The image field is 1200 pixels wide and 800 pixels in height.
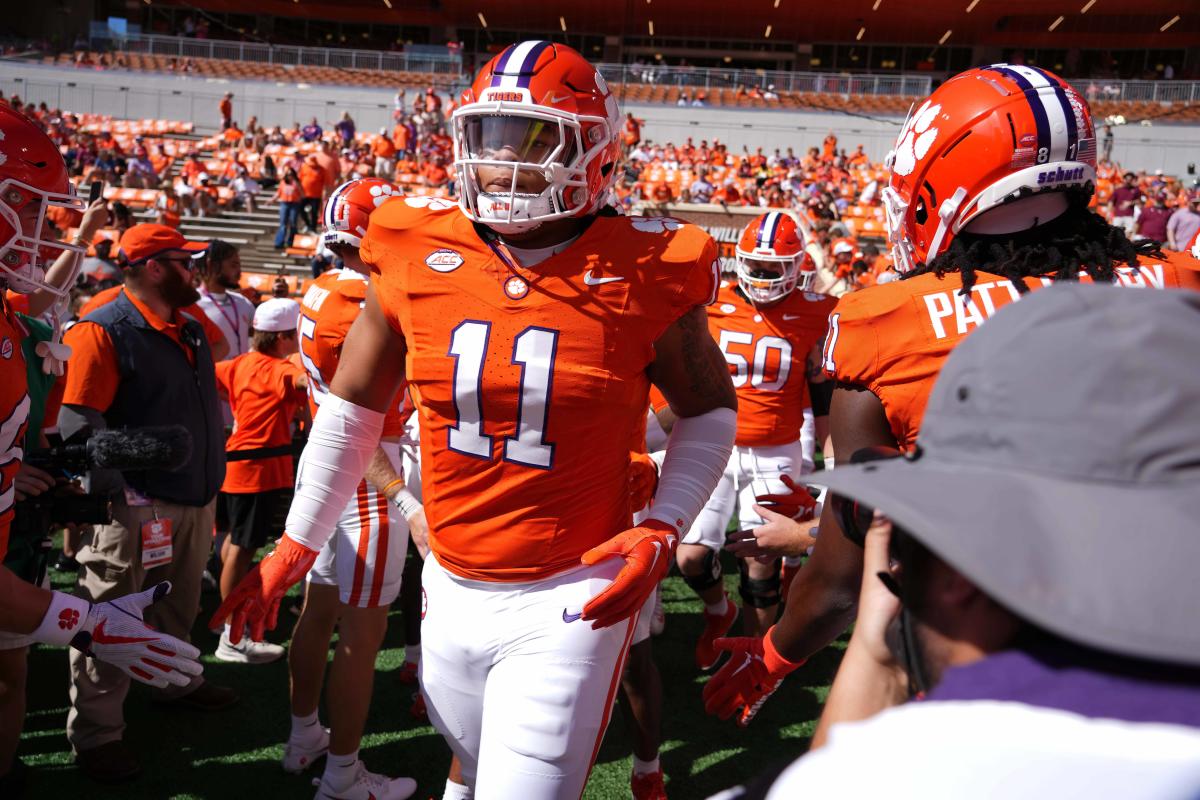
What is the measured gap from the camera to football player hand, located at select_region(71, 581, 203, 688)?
255cm

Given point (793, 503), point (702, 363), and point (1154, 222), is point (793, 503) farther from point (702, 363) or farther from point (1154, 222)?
point (1154, 222)

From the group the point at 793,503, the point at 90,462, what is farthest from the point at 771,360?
the point at 90,462

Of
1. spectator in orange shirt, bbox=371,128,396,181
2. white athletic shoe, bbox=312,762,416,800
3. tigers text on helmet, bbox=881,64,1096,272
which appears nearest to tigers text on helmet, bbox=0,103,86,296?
white athletic shoe, bbox=312,762,416,800

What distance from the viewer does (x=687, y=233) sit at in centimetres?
242

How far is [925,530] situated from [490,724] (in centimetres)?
163

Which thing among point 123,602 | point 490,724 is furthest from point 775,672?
point 123,602

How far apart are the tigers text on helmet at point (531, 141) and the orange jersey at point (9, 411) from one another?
1.27m

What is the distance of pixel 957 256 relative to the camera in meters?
1.96

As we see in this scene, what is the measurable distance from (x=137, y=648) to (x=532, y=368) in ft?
4.25

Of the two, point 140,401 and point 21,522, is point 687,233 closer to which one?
point 21,522

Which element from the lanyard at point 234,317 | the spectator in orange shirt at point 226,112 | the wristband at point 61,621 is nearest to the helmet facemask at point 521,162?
the wristband at point 61,621

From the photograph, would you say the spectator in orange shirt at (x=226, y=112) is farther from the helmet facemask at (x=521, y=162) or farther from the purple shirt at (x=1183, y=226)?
the helmet facemask at (x=521, y=162)

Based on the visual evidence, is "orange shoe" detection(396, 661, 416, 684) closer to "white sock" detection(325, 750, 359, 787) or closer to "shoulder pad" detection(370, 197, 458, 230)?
"white sock" detection(325, 750, 359, 787)

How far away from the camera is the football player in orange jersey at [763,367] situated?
5230 millimetres
